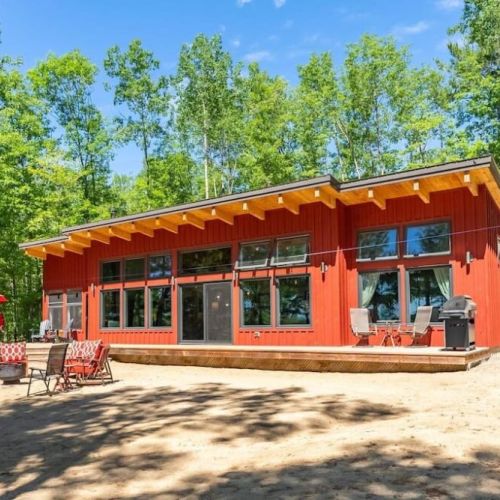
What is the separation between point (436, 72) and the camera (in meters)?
26.0

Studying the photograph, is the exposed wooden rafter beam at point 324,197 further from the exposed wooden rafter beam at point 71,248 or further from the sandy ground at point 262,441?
the exposed wooden rafter beam at point 71,248

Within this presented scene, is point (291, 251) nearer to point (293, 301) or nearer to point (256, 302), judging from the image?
point (293, 301)

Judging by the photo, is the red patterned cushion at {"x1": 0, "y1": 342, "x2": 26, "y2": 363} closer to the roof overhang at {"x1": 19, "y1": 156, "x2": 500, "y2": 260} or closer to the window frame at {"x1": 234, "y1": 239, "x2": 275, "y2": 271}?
the roof overhang at {"x1": 19, "y1": 156, "x2": 500, "y2": 260}

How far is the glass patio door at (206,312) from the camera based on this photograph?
13125 mm

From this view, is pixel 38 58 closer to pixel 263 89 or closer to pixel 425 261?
pixel 263 89

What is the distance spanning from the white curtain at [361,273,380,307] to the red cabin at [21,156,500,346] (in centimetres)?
3

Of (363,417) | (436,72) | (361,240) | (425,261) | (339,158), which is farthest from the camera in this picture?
(339,158)

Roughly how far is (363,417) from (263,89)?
83.2ft

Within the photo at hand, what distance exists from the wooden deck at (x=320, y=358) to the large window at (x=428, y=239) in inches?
79.2

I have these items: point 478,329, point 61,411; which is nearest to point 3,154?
point 61,411

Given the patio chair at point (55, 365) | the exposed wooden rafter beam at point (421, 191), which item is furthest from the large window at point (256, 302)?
the patio chair at point (55, 365)

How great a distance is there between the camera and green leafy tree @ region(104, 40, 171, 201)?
90.6 ft

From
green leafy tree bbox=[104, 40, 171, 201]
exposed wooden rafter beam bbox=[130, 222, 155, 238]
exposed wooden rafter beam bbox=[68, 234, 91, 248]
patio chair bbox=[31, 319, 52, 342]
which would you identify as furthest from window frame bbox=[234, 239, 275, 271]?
green leafy tree bbox=[104, 40, 171, 201]

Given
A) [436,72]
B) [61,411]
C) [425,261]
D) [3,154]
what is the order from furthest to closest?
[436,72] < [3,154] < [425,261] < [61,411]
